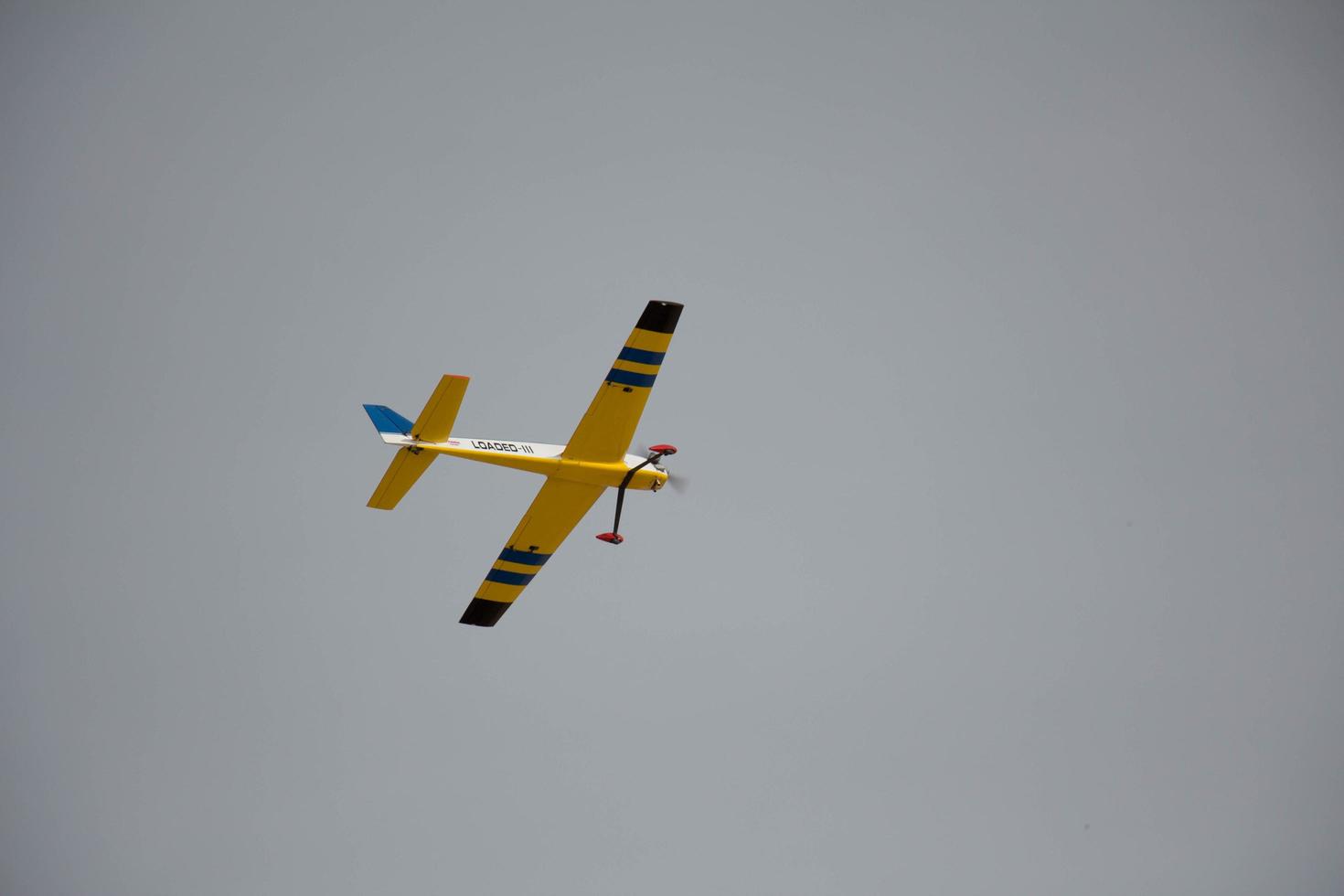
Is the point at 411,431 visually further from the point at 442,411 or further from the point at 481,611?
the point at 481,611

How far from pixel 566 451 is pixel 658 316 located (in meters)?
3.38

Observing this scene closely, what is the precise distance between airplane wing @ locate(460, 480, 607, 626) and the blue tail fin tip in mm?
3655

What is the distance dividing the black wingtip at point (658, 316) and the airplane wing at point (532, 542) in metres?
3.88

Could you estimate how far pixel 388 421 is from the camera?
81.7 feet

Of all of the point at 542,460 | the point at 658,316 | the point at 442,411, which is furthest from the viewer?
the point at 542,460

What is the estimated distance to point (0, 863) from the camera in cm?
5078

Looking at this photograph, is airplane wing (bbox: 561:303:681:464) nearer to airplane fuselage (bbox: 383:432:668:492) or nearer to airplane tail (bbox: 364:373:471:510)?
airplane fuselage (bbox: 383:432:668:492)

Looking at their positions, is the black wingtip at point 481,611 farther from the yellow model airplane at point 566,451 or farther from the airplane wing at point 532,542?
the yellow model airplane at point 566,451

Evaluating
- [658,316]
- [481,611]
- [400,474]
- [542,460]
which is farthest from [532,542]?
[658,316]

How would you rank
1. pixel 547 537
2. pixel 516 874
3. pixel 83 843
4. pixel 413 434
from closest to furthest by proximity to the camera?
1. pixel 413 434
2. pixel 547 537
3. pixel 516 874
4. pixel 83 843

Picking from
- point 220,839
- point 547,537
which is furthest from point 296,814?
point 547,537

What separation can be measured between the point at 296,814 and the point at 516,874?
703 cm

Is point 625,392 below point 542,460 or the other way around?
the other way around

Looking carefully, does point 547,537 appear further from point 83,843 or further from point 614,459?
point 83,843
